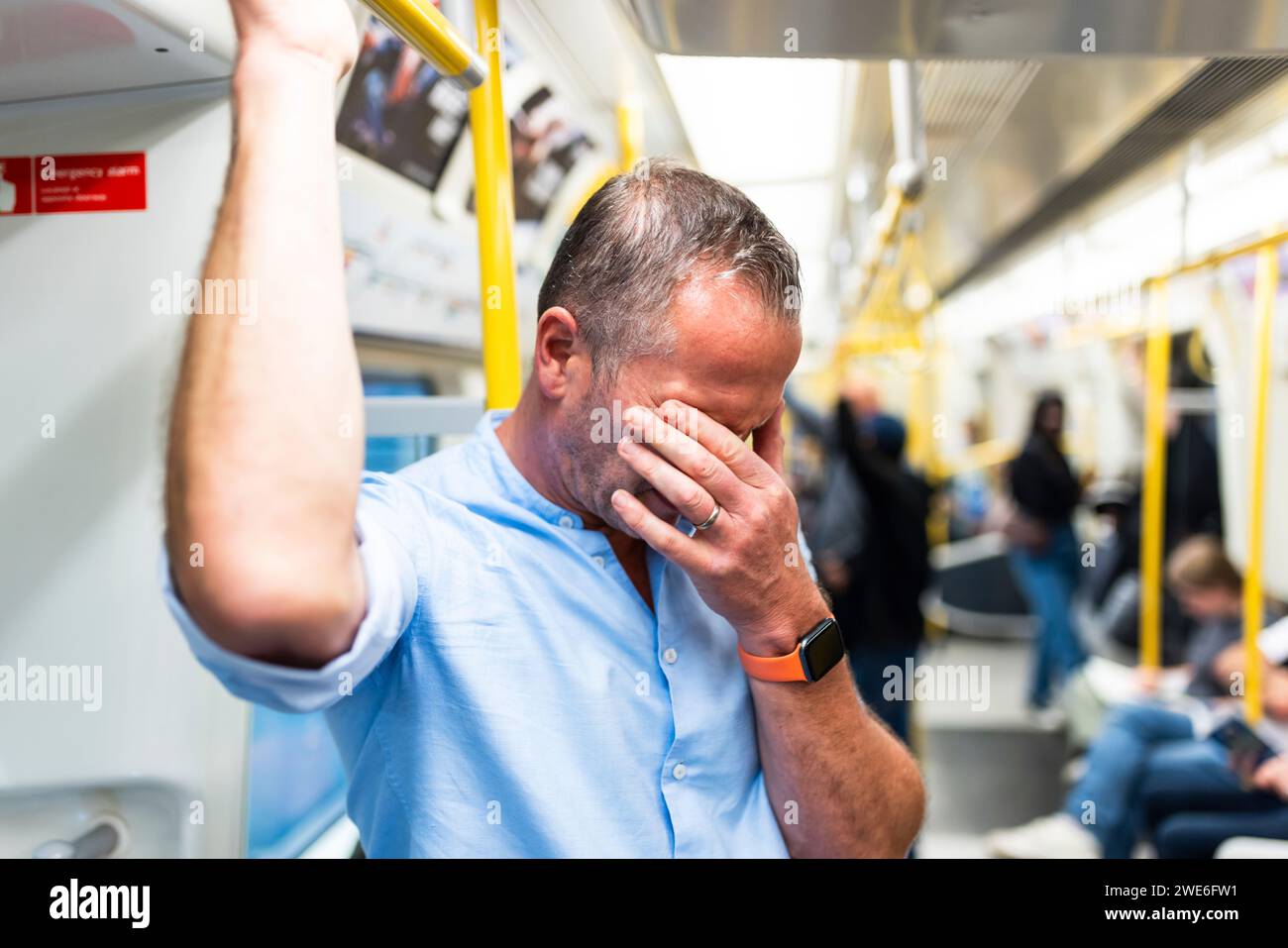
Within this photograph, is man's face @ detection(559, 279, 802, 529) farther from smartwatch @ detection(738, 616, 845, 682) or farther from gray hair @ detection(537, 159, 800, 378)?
smartwatch @ detection(738, 616, 845, 682)

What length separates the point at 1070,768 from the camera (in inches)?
211

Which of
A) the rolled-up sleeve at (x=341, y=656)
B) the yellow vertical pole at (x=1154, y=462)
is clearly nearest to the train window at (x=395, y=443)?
the rolled-up sleeve at (x=341, y=656)

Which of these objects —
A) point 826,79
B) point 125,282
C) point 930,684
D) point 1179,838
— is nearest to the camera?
→ point 125,282

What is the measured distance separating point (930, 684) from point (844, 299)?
2.89 m

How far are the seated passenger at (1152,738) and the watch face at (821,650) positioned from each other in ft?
10.9

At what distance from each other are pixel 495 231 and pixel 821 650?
0.71 metres

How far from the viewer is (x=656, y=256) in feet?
3.15

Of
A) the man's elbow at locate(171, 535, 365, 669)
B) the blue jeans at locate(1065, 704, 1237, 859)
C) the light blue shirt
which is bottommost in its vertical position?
the blue jeans at locate(1065, 704, 1237, 859)

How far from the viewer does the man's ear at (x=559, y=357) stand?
1004mm

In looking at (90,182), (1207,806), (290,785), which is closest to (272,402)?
(90,182)

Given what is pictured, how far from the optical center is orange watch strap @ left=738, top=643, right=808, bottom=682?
3.38 ft

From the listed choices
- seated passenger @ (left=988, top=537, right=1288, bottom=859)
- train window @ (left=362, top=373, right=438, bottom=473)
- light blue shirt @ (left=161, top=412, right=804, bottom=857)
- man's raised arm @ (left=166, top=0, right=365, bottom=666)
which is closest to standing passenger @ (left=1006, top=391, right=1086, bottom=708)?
seated passenger @ (left=988, top=537, right=1288, bottom=859)
